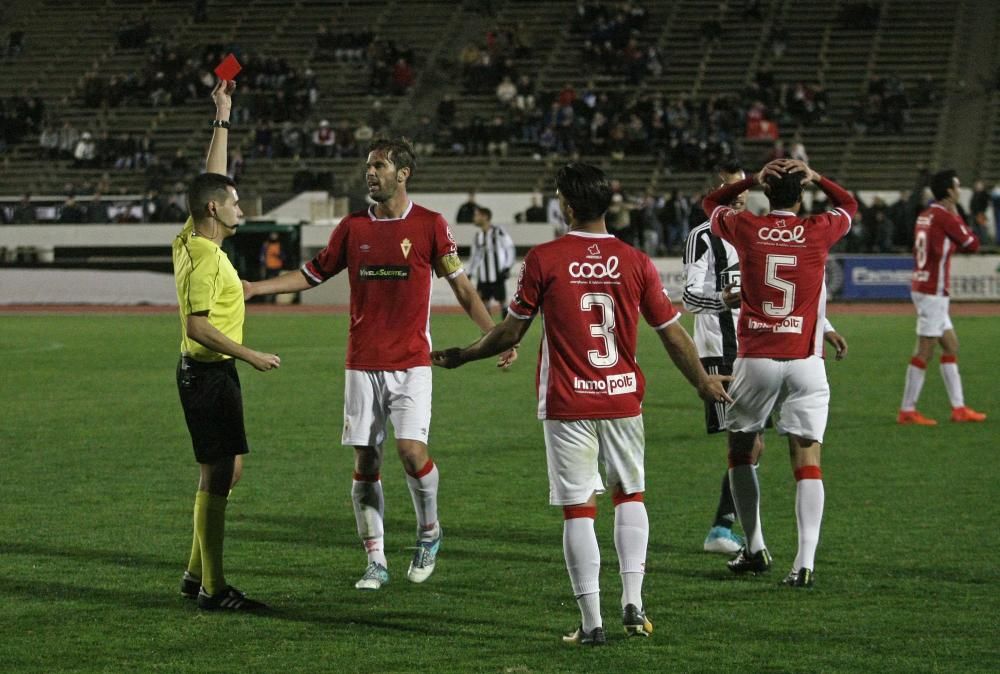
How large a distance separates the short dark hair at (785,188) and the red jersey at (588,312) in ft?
4.35

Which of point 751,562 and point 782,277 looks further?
point 751,562

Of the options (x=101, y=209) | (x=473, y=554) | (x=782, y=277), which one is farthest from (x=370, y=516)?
Answer: (x=101, y=209)

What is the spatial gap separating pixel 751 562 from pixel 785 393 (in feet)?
3.23

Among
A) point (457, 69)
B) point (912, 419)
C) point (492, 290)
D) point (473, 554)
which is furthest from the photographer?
point (457, 69)

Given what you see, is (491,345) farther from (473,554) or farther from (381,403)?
(473,554)

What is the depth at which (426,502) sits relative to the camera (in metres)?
8.05

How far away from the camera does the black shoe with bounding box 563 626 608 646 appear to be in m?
6.41

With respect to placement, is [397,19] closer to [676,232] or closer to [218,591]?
[676,232]

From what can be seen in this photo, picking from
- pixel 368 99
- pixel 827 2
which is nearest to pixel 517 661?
pixel 368 99

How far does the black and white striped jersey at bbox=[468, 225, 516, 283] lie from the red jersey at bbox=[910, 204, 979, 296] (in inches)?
474

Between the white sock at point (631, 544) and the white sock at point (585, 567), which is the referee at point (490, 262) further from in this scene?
the white sock at point (585, 567)

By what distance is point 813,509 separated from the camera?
7594mm

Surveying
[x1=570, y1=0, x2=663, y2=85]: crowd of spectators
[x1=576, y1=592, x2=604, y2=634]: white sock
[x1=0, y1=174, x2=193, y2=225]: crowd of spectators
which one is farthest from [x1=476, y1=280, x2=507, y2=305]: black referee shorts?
[x1=570, y1=0, x2=663, y2=85]: crowd of spectators

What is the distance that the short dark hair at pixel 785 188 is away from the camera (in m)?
7.46
